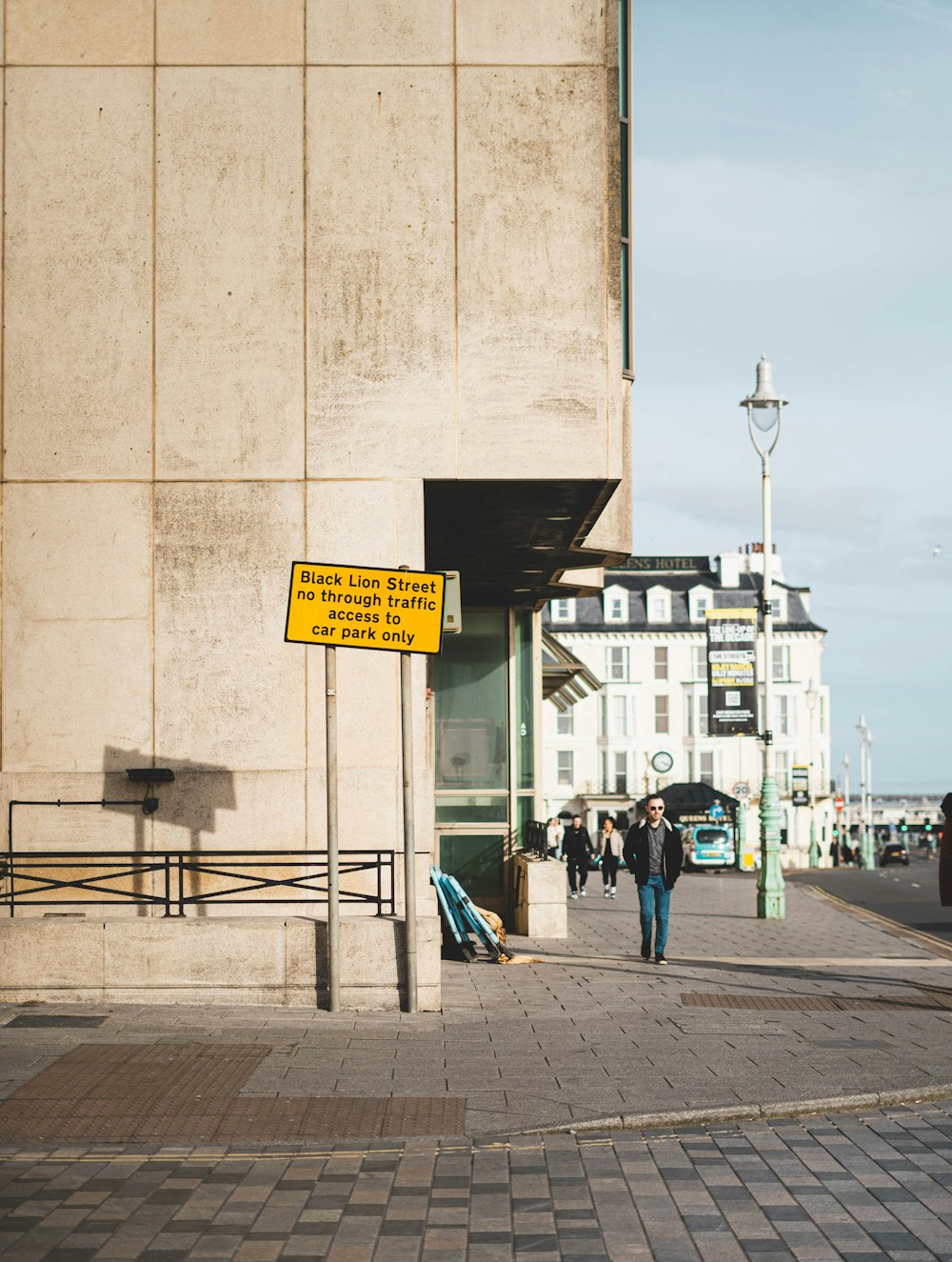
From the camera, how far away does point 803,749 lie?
96.9m

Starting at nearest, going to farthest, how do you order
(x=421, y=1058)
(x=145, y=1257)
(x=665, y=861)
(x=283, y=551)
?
1. (x=145, y=1257)
2. (x=421, y=1058)
3. (x=283, y=551)
4. (x=665, y=861)

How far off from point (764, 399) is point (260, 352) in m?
13.8

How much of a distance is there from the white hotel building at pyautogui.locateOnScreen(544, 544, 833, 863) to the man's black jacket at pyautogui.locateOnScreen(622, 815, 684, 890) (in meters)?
75.8

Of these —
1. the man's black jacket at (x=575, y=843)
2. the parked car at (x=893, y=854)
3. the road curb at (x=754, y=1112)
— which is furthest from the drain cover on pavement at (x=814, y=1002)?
the parked car at (x=893, y=854)

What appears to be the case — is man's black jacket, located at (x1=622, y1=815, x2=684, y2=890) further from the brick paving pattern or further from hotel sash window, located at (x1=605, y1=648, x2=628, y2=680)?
hotel sash window, located at (x1=605, y1=648, x2=628, y2=680)

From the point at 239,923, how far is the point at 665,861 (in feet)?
20.3

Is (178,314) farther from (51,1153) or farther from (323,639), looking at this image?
(51,1153)

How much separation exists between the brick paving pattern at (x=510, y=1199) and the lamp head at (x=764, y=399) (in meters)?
19.1

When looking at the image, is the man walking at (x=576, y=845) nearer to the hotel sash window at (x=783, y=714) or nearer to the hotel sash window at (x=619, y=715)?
the hotel sash window at (x=619, y=715)

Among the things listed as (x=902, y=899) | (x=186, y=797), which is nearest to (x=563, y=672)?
(x=902, y=899)

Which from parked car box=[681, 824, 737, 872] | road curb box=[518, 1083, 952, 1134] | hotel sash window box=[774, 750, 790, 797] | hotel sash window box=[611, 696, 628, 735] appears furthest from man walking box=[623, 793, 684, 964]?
hotel sash window box=[774, 750, 790, 797]

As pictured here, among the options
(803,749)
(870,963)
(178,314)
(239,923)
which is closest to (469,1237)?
(239,923)

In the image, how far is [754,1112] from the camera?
28.8 feet

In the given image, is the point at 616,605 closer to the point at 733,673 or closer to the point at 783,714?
the point at 783,714
